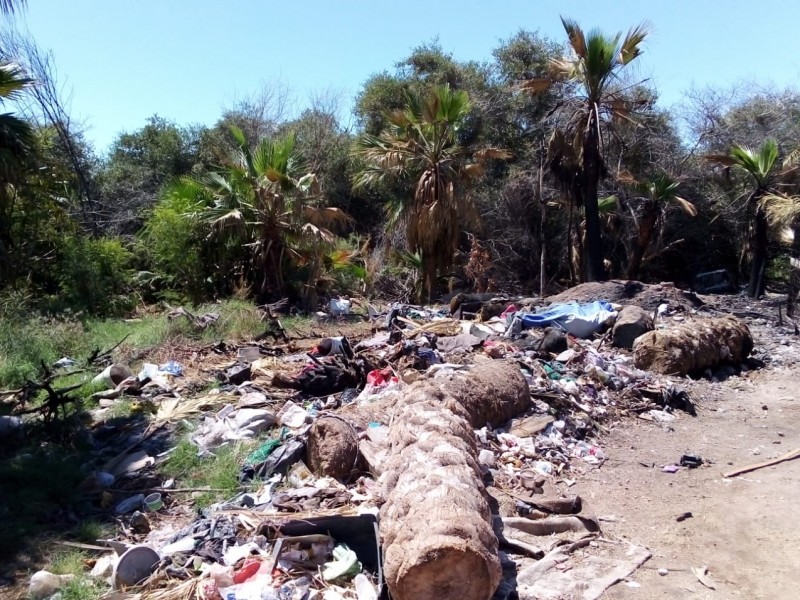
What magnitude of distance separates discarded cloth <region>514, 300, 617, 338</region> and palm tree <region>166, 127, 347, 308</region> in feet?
16.9

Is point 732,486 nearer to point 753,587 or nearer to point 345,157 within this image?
point 753,587


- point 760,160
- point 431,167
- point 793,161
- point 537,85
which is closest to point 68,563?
point 431,167

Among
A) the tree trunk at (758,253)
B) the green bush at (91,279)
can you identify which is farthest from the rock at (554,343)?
the tree trunk at (758,253)

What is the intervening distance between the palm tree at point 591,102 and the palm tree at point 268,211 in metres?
5.19

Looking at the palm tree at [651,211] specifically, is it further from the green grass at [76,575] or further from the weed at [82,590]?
the weed at [82,590]

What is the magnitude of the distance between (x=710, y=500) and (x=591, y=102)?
10818 millimetres

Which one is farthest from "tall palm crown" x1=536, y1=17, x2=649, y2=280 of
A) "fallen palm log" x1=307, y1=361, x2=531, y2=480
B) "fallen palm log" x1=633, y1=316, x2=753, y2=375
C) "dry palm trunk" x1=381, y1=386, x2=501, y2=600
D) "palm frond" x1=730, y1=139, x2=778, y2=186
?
"dry palm trunk" x1=381, y1=386, x2=501, y2=600

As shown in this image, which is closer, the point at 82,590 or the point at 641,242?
the point at 82,590

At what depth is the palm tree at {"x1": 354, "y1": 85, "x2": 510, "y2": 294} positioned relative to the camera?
15617mm

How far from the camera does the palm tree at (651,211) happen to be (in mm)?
16942

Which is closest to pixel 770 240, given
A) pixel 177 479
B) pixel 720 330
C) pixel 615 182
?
pixel 615 182

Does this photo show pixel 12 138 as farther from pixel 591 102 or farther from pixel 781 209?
pixel 781 209

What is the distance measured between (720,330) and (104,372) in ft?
26.9

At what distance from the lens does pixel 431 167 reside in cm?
1588
